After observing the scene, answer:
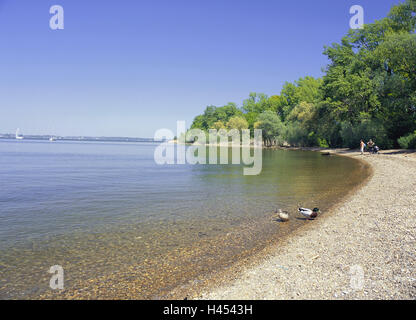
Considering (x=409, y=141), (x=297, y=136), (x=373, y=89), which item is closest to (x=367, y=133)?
(x=373, y=89)

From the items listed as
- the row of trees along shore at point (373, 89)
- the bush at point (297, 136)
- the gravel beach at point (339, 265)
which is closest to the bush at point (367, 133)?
the row of trees along shore at point (373, 89)

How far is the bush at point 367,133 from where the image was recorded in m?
46.5

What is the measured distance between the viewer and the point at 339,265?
20.5 feet

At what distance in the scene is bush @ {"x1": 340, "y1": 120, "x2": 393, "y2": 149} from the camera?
46463 mm

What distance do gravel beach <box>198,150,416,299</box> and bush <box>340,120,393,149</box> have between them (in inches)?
1654

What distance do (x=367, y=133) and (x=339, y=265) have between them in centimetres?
4949

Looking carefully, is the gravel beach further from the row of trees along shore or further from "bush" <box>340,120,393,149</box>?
"bush" <box>340,120,393,149</box>

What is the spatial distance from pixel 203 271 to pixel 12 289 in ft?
13.3

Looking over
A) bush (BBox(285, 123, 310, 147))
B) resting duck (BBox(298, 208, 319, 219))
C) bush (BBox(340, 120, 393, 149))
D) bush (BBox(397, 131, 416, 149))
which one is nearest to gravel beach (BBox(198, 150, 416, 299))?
resting duck (BBox(298, 208, 319, 219))

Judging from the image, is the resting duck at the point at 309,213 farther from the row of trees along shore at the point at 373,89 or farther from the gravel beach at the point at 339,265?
the row of trees along shore at the point at 373,89

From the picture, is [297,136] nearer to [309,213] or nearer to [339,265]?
[309,213]

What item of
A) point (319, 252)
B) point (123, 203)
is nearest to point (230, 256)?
point (319, 252)

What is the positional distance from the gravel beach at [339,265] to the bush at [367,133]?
42.0m
